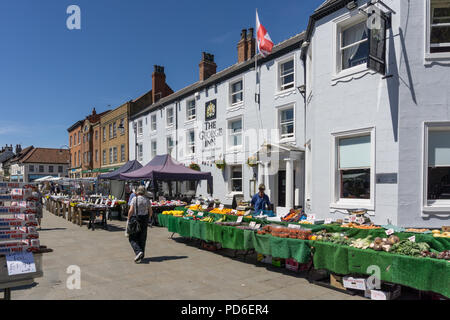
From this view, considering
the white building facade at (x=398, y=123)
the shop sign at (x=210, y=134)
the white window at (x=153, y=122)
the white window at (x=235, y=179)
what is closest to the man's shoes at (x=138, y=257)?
the white building facade at (x=398, y=123)

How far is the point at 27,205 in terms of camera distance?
4.41m

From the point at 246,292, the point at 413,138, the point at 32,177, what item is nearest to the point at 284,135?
the point at 413,138

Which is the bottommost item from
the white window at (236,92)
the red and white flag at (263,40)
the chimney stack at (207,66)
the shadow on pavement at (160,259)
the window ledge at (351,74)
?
the shadow on pavement at (160,259)

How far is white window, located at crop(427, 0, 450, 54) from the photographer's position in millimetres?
7711

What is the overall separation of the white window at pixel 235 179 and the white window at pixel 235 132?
141cm

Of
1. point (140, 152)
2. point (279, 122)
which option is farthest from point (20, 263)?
point (140, 152)

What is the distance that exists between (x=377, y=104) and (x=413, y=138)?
1.27 m

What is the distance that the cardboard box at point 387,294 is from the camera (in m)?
4.92

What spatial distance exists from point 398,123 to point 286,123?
7.31 m

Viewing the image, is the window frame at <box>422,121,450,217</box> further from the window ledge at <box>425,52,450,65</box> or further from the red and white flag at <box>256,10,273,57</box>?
the red and white flag at <box>256,10,273,57</box>

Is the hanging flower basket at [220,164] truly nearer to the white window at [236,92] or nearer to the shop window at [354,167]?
the white window at [236,92]

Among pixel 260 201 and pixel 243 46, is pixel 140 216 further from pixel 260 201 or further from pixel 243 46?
pixel 243 46

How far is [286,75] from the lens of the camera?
14469mm
